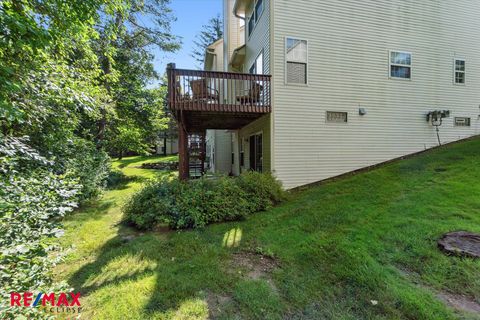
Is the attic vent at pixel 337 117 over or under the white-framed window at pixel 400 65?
under

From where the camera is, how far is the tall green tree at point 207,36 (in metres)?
29.0

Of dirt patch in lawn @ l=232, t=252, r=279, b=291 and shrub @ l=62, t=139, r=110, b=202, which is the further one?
shrub @ l=62, t=139, r=110, b=202

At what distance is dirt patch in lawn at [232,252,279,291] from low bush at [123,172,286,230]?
5.74 ft

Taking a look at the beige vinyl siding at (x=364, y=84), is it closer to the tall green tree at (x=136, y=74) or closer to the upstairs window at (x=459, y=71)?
the upstairs window at (x=459, y=71)

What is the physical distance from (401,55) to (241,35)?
8.32 meters

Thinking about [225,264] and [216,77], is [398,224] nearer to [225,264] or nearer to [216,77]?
[225,264]

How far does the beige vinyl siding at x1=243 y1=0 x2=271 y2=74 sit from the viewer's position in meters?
8.05

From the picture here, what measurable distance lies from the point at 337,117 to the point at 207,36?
1029 inches

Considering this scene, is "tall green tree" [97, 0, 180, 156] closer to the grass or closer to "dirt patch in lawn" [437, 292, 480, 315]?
the grass

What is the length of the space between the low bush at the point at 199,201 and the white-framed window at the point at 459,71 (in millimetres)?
8770

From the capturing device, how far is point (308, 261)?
3.98 meters

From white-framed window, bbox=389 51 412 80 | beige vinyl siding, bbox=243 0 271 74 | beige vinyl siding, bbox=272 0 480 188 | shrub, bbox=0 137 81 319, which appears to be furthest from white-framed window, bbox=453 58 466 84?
shrub, bbox=0 137 81 319

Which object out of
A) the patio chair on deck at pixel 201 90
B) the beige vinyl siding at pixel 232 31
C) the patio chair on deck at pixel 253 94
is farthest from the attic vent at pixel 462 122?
the beige vinyl siding at pixel 232 31

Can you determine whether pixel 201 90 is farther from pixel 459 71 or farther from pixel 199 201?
pixel 459 71
